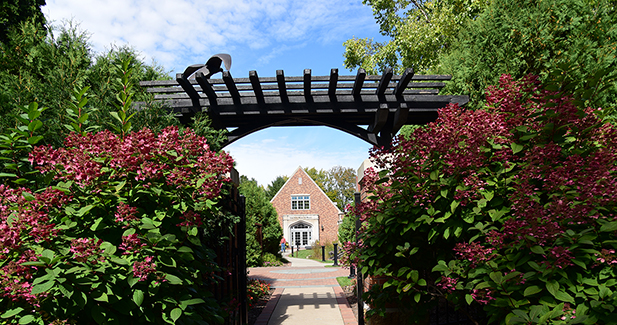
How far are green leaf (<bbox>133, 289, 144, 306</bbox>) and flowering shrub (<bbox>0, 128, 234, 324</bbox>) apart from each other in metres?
0.01

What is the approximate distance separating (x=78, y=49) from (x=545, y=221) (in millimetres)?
5113

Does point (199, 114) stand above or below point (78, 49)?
below

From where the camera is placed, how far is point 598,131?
259 cm

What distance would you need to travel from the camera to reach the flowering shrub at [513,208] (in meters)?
1.95

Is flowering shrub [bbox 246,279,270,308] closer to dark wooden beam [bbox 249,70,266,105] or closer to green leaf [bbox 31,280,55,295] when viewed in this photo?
dark wooden beam [bbox 249,70,266,105]

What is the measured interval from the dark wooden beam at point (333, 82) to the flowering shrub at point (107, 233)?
3.41 m

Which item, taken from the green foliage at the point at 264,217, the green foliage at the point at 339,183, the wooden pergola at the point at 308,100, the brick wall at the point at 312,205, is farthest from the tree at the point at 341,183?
the wooden pergola at the point at 308,100

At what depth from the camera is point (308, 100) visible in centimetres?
633

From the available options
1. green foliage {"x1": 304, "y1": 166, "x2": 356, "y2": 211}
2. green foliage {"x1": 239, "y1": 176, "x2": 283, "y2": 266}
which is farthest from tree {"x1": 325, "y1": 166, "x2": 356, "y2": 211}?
green foliage {"x1": 239, "y1": 176, "x2": 283, "y2": 266}

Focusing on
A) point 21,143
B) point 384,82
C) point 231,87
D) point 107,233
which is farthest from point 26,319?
point 384,82

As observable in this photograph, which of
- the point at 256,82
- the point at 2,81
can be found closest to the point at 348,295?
the point at 256,82

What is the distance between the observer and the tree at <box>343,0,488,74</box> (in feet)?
45.7

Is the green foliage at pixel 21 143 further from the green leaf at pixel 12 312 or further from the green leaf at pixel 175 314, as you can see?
the green leaf at pixel 175 314

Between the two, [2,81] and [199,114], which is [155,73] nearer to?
[199,114]
